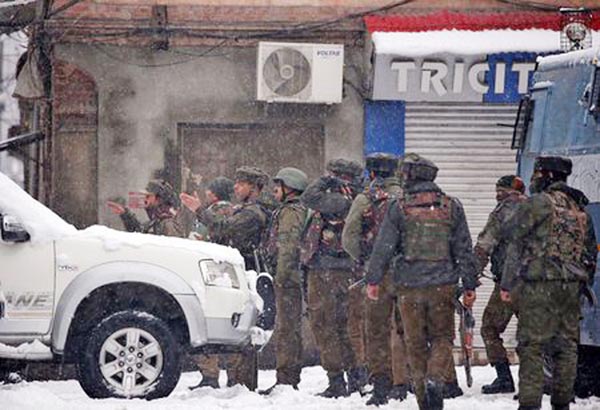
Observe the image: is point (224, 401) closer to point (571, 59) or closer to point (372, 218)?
point (372, 218)

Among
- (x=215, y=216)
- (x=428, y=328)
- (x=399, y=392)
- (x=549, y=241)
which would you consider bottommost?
(x=399, y=392)

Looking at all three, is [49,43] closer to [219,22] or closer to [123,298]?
[219,22]

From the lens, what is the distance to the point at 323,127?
715 inches

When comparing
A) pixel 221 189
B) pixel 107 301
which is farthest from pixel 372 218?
pixel 107 301

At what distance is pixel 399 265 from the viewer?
10539 millimetres

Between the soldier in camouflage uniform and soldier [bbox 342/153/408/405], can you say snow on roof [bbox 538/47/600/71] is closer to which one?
soldier [bbox 342/153/408/405]

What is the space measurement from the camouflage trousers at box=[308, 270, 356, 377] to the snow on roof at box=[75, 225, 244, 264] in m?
0.73

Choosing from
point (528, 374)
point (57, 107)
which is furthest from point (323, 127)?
point (528, 374)

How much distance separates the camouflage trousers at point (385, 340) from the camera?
38.3 ft

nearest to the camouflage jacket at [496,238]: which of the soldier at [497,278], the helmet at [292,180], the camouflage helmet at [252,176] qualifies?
the soldier at [497,278]

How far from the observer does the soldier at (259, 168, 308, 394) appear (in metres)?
12.8

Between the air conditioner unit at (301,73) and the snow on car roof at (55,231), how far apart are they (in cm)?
578

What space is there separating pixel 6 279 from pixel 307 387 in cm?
342

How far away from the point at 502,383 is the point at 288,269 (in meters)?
2.03
